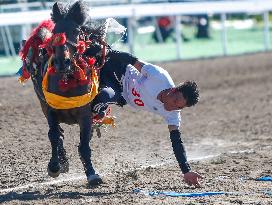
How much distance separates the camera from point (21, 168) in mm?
7969

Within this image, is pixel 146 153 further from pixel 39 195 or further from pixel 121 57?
pixel 39 195

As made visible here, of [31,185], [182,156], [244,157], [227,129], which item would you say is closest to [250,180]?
[182,156]

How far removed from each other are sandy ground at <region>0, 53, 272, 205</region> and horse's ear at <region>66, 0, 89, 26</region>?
1505 mm

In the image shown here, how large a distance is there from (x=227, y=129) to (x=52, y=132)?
4.58 m

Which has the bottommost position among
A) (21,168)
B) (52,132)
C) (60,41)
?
(21,168)

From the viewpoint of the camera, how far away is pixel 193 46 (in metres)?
23.5

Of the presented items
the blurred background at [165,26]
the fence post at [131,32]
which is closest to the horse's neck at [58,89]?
the blurred background at [165,26]

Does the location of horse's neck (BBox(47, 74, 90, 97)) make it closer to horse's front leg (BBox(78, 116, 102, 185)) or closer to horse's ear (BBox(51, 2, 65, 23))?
horse's front leg (BBox(78, 116, 102, 185))

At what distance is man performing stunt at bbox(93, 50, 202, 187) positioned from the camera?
678 cm

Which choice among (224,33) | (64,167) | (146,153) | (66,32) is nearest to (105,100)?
(64,167)

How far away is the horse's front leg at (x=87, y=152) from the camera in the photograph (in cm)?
690

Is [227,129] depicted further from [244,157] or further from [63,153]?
[63,153]

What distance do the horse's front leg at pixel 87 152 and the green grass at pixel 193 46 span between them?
31.5ft

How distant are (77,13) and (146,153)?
9.26ft
